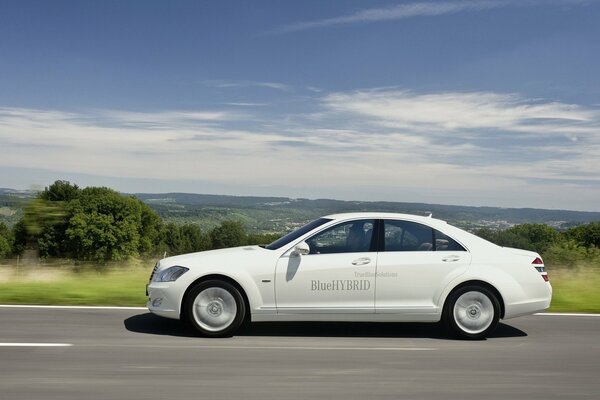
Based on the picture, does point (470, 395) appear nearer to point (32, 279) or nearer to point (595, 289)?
point (595, 289)

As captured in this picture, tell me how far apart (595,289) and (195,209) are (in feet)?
227

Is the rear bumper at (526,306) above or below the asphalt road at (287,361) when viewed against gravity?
above

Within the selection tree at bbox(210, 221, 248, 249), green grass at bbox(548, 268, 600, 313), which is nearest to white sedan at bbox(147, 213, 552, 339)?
green grass at bbox(548, 268, 600, 313)

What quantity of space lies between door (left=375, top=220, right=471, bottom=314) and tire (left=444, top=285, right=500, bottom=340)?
0.65 ft

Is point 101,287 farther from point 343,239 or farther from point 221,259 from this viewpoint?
point 343,239

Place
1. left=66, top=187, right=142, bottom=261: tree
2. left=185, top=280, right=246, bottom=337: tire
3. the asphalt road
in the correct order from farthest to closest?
1. left=66, top=187, right=142, bottom=261: tree
2. left=185, top=280, right=246, bottom=337: tire
3. the asphalt road

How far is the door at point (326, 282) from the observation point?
7.96 m

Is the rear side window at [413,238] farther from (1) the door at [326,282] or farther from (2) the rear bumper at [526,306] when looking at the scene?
(2) the rear bumper at [526,306]

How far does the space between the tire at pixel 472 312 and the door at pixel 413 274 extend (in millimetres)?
199

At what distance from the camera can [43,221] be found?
1653 cm

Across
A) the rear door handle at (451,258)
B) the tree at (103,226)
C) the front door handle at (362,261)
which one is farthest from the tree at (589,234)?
the front door handle at (362,261)

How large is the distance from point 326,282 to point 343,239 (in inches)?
23.7

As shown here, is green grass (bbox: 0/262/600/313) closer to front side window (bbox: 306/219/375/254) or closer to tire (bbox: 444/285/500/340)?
tire (bbox: 444/285/500/340)

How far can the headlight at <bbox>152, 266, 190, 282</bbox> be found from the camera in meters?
7.96
